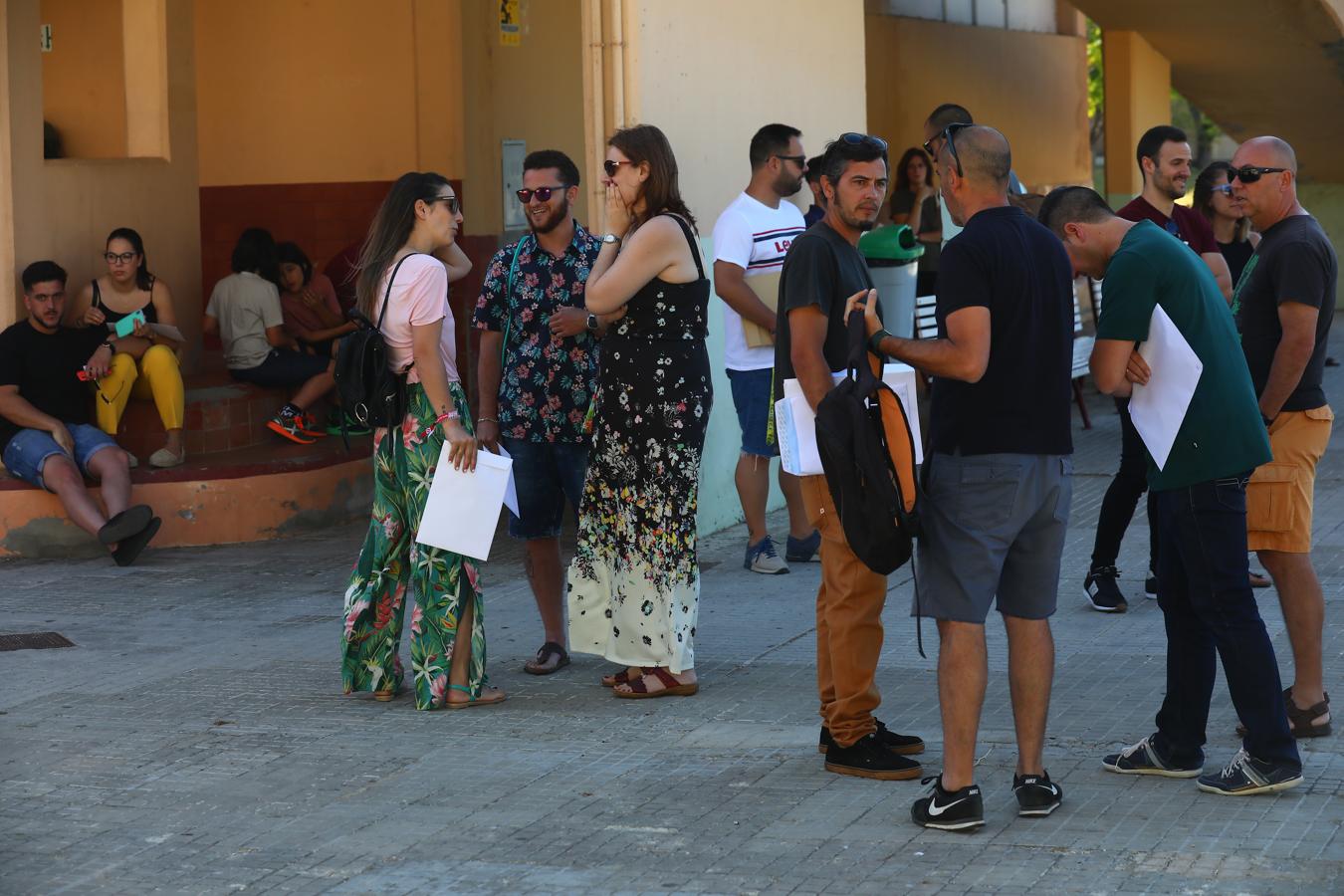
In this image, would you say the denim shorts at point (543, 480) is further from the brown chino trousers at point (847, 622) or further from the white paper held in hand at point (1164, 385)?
the white paper held in hand at point (1164, 385)

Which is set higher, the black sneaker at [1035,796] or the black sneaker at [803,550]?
the black sneaker at [803,550]

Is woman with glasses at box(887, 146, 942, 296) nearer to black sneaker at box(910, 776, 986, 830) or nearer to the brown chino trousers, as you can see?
the brown chino trousers

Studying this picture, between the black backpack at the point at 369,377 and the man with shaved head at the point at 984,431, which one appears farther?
the black backpack at the point at 369,377

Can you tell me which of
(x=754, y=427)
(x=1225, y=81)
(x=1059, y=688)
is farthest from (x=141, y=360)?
(x=1225, y=81)

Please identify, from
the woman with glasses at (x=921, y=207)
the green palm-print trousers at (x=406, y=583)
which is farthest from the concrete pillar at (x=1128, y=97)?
the green palm-print trousers at (x=406, y=583)

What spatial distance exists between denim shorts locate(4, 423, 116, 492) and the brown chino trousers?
5135 millimetres

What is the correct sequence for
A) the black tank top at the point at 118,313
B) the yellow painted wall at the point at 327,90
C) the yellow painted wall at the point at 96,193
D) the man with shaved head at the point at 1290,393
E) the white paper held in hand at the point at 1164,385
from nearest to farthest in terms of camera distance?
the white paper held in hand at the point at 1164,385, the man with shaved head at the point at 1290,393, the yellow painted wall at the point at 96,193, the black tank top at the point at 118,313, the yellow painted wall at the point at 327,90

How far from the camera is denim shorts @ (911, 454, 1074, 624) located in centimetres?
482

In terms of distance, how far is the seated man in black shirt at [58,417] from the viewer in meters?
9.16

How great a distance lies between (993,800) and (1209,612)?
2.61ft

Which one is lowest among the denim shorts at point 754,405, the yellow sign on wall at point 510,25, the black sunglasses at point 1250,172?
the denim shorts at point 754,405

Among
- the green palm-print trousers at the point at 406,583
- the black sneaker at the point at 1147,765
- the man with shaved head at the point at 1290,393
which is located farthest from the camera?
the green palm-print trousers at the point at 406,583

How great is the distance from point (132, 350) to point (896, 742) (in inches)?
221

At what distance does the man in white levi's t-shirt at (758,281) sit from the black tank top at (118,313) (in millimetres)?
3346
